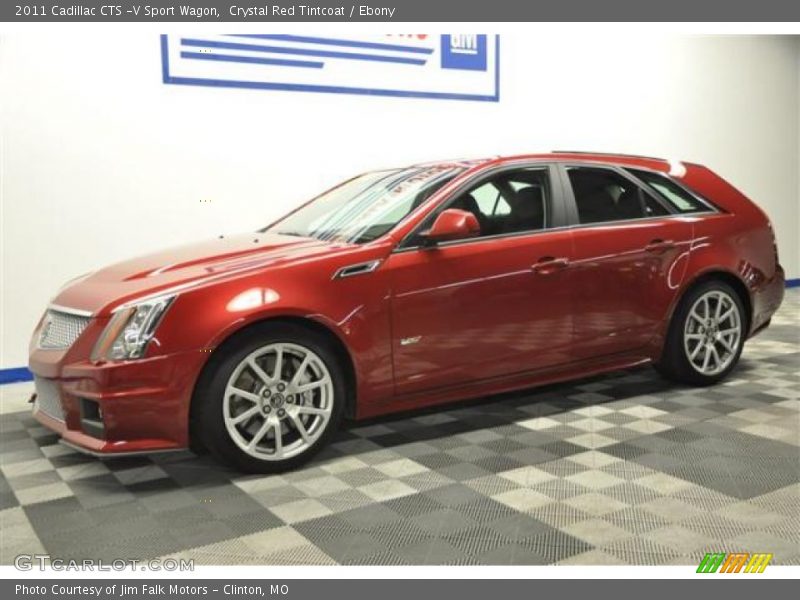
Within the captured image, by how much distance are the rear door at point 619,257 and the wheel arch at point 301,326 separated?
49.2 inches

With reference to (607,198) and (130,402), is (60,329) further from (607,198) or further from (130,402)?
(607,198)

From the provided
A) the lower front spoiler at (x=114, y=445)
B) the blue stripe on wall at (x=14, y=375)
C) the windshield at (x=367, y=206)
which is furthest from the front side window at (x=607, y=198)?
the blue stripe on wall at (x=14, y=375)

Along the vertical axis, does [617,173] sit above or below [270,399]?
above

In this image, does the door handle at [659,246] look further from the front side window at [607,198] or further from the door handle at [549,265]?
the door handle at [549,265]

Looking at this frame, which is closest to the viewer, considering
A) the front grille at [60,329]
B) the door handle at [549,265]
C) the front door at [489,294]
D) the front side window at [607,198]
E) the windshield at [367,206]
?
the front grille at [60,329]

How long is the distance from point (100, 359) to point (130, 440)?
339mm

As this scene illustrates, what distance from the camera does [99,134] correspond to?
553 centimetres

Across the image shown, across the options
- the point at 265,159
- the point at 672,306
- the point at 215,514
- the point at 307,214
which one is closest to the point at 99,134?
the point at 265,159

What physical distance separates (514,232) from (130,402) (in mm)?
1969

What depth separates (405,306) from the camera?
360 cm

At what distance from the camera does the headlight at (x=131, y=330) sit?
10.3 ft

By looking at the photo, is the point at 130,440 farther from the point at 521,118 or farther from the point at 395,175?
the point at 521,118

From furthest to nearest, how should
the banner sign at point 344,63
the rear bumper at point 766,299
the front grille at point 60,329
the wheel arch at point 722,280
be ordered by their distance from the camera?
the banner sign at point 344,63 < the rear bumper at point 766,299 < the wheel arch at point 722,280 < the front grille at point 60,329

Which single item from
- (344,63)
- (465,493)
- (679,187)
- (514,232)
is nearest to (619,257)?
(514,232)
